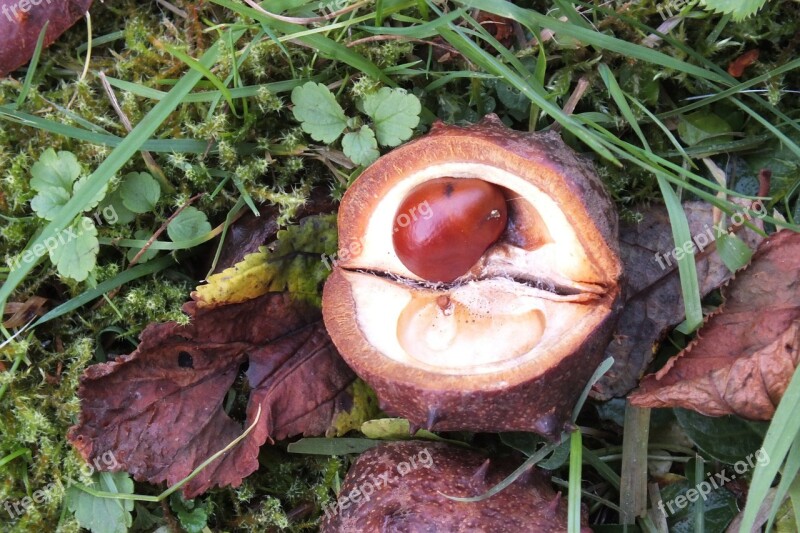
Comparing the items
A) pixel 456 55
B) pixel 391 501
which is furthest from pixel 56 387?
pixel 456 55

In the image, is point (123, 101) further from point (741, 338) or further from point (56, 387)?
point (741, 338)

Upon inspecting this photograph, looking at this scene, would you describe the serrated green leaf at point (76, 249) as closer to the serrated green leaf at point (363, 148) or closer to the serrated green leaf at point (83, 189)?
the serrated green leaf at point (83, 189)

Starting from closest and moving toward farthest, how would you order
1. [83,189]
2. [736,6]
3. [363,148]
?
[736,6] → [83,189] → [363,148]

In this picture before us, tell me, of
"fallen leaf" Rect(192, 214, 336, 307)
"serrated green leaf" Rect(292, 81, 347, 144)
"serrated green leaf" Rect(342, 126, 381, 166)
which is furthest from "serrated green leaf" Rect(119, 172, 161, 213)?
"serrated green leaf" Rect(342, 126, 381, 166)

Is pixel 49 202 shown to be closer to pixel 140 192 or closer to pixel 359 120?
pixel 140 192

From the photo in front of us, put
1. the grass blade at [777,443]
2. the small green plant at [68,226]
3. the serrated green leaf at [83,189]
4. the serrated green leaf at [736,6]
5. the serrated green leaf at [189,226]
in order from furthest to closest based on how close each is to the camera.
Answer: the serrated green leaf at [189,226] → the small green plant at [68,226] → the serrated green leaf at [83,189] → the serrated green leaf at [736,6] → the grass blade at [777,443]

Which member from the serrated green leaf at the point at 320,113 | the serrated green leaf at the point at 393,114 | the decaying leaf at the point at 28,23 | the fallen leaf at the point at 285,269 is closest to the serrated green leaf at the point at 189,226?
the fallen leaf at the point at 285,269

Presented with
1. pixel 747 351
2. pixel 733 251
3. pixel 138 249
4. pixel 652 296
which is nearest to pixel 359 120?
pixel 138 249

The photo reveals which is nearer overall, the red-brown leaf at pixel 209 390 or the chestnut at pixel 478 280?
the chestnut at pixel 478 280
